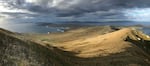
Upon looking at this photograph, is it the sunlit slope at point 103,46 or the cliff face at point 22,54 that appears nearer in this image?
the cliff face at point 22,54

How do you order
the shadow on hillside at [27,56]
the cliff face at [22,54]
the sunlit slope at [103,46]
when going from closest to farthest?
the cliff face at [22,54] < the shadow on hillside at [27,56] < the sunlit slope at [103,46]

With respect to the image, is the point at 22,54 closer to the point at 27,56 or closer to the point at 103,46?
the point at 27,56

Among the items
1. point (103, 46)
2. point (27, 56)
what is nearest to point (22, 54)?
point (27, 56)

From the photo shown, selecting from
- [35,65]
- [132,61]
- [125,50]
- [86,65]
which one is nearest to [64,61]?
[86,65]

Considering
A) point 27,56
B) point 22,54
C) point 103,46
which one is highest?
point 22,54

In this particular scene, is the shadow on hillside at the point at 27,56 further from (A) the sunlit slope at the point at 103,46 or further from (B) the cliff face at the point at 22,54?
(A) the sunlit slope at the point at 103,46

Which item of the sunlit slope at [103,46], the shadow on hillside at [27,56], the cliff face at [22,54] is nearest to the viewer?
the cliff face at [22,54]

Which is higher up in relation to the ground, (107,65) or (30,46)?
(30,46)

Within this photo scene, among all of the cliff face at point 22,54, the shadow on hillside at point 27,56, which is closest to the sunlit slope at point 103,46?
the shadow on hillside at point 27,56

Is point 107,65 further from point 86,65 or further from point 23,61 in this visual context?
point 23,61

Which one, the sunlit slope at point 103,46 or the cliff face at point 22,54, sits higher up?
the cliff face at point 22,54

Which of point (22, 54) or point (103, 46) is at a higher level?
point (22, 54)
